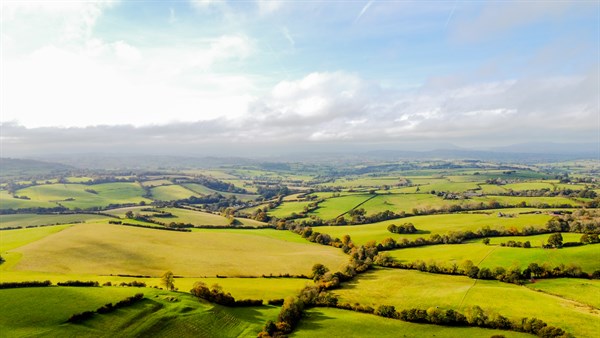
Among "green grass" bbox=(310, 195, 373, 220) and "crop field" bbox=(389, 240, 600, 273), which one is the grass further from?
"green grass" bbox=(310, 195, 373, 220)

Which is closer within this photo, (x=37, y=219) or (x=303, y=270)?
(x=303, y=270)

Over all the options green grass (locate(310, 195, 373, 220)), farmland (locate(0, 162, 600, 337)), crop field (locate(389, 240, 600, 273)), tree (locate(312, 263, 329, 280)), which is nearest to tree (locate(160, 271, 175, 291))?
farmland (locate(0, 162, 600, 337))

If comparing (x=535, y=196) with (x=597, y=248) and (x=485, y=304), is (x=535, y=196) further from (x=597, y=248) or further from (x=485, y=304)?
(x=485, y=304)

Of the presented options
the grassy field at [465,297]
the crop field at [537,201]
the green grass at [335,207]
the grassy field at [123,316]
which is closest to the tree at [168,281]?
the grassy field at [123,316]

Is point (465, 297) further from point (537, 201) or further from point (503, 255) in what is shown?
point (537, 201)

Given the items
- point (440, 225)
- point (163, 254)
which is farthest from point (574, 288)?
point (163, 254)
